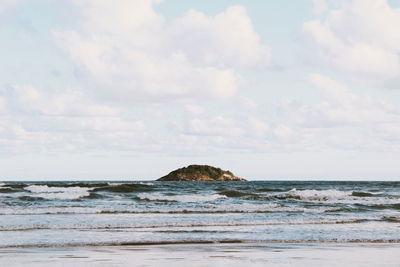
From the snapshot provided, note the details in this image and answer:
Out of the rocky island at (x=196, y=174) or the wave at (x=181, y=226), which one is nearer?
the wave at (x=181, y=226)

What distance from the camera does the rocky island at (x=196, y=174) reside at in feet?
557

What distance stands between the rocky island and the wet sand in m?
151

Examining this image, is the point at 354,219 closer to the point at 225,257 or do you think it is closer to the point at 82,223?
the point at 82,223

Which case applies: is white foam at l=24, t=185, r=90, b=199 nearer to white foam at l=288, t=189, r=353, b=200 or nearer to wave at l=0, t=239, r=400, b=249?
white foam at l=288, t=189, r=353, b=200

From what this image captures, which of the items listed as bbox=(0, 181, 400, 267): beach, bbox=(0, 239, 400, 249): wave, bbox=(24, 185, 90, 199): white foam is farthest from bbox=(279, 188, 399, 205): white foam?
bbox=(0, 239, 400, 249): wave

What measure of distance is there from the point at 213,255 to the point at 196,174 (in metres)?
155

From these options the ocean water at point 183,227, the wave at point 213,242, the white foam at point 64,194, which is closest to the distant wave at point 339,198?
the ocean water at point 183,227

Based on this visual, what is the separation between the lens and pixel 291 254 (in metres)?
15.3

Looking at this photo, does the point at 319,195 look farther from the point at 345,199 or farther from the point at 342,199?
the point at 342,199

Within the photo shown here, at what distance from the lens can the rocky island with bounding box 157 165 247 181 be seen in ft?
557

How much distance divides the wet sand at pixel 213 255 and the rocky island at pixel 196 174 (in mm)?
151227

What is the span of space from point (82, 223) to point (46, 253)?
358 inches

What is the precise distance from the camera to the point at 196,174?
559 feet

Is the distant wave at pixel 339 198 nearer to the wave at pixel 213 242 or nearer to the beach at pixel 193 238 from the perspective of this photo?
the beach at pixel 193 238
